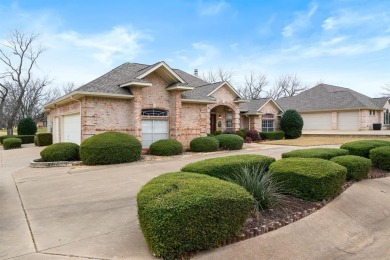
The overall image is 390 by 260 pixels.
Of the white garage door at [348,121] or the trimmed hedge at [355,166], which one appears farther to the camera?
the white garage door at [348,121]

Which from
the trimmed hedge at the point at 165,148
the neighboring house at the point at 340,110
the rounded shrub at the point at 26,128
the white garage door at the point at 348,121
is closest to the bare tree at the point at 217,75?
the neighboring house at the point at 340,110

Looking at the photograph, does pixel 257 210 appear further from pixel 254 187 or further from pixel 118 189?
pixel 118 189

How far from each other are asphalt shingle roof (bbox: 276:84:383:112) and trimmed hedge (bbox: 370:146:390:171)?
24936 millimetres

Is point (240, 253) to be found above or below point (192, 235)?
below

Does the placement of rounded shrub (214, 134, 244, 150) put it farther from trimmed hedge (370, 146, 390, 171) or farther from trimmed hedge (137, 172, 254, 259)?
trimmed hedge (137, 172, 254, 259)

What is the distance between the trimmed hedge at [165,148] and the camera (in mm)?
14828

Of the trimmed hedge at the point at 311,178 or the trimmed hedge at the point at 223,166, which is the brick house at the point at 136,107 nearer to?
the trimmed hedge at the point at 223,166

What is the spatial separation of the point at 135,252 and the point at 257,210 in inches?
92.3

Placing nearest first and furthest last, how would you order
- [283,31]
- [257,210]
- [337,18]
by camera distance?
[257,210] < [337,18] < [283,31]

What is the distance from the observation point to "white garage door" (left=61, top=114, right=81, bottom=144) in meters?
15.3

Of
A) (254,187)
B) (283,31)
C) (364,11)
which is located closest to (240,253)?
(254,187)

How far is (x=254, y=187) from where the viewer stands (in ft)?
17.7

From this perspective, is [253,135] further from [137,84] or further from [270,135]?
[137,84]

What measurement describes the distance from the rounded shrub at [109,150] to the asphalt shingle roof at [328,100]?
2880 cm
